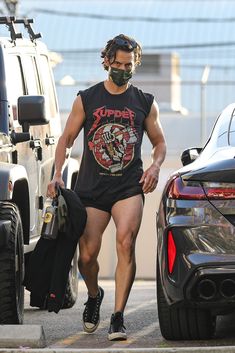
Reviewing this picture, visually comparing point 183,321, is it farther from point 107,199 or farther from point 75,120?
point 75,120

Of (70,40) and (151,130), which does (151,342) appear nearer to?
(151,130)

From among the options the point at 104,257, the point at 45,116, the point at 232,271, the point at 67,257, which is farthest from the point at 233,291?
the point at 104,257

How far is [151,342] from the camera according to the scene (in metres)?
8.11

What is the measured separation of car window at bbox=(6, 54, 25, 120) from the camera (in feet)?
31.6

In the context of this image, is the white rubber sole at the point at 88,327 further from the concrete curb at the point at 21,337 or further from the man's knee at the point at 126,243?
the concrete curb at the point at 21,337

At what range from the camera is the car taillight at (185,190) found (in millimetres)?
7410

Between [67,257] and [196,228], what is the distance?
4.39ft

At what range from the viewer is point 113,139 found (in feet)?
27.7

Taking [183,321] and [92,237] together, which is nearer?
[183,321]

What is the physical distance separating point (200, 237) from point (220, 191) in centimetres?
30

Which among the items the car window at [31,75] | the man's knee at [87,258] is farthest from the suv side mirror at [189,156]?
the car window at [31,75]

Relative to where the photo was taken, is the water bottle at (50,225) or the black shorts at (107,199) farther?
the black shorts at (107,199)

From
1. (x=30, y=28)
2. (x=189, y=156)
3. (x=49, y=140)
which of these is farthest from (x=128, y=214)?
(x=30, y=28)

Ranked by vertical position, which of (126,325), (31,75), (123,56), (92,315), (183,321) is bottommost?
(126,325)
